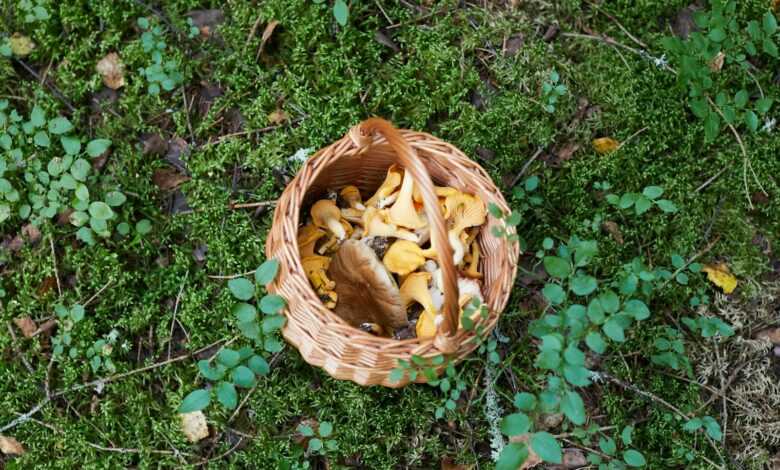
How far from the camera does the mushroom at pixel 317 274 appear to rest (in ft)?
8.57

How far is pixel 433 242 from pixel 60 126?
5.55ft

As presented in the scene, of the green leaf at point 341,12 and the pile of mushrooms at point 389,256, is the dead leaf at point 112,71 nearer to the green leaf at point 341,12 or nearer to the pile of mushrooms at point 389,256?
the green leaf at point 341,12

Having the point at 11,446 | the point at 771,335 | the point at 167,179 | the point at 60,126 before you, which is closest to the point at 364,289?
the point at 167,179

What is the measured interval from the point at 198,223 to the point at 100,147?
0.48 m

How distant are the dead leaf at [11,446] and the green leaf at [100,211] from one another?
3.00 feet

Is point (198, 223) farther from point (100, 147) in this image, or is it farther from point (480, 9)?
point (480, 9)

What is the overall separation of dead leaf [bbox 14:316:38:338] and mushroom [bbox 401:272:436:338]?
1500 mm

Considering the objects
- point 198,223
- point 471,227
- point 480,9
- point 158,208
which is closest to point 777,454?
point 471,227

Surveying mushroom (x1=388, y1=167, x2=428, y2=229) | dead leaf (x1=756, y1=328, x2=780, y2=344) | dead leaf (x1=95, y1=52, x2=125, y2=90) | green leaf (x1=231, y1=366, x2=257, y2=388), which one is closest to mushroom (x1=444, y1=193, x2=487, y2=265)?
mushroom (x1=388, y1=167, x2=428, y2=229)

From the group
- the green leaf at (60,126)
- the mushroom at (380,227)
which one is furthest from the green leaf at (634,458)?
the green leaf at (60,126)

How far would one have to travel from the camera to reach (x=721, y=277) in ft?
10.3

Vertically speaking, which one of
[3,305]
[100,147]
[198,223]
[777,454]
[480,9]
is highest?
[480,9]

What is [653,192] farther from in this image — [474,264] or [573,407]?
[573,407]

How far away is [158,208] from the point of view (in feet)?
10.2
